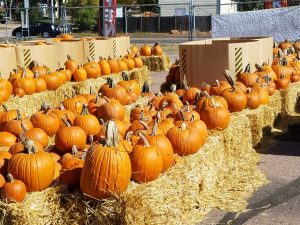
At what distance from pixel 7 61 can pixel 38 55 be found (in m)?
0.99

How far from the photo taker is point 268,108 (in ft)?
27.5

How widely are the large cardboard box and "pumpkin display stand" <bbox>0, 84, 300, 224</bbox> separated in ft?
19.0

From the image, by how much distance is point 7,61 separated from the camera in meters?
11.0

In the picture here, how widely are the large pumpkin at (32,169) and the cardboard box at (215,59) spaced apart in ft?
18.0

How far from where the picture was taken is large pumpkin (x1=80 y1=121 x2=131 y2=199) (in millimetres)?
4301

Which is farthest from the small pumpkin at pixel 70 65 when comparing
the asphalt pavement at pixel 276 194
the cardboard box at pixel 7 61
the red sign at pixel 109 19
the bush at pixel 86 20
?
the bush at pixel 86 20

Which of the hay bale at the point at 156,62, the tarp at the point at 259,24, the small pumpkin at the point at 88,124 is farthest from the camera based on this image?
the tarp at the point at 259,24

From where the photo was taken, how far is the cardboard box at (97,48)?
14.0 metres

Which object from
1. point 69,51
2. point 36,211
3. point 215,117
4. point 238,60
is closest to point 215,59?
point 238,60

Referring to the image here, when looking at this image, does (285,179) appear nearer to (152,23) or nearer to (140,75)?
(140,75)

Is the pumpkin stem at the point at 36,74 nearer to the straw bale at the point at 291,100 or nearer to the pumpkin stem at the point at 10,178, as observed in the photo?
the straw bale at the point at 291,100

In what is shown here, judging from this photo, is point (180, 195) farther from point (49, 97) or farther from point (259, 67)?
point (49, 97)

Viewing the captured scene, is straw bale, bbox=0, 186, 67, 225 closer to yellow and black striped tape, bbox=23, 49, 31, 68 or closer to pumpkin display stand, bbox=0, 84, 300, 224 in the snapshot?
pumpkin display stand, bbox=0, 84, 300, 224

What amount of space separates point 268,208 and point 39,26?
35.2m
